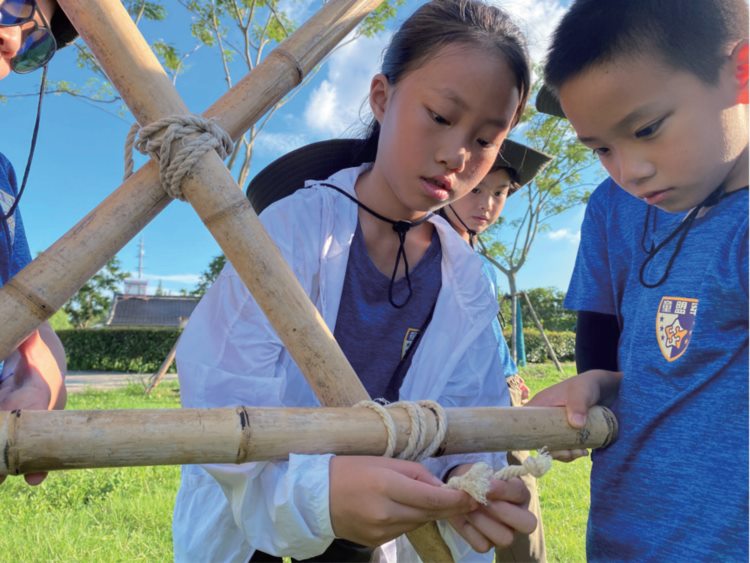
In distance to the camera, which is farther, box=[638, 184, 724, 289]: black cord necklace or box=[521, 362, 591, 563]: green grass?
box=[521, 362, 591, 563]: green grass

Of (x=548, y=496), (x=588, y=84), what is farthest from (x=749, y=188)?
(x=548, y=496)

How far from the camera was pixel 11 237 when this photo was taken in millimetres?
1414

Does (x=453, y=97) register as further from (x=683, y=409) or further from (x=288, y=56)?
(x=683, y=409)

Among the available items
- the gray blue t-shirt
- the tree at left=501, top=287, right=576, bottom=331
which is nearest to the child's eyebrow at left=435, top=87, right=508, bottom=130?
the gray blue t-shirt

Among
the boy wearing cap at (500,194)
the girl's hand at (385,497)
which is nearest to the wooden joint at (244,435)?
the girl's hand at (385,497)

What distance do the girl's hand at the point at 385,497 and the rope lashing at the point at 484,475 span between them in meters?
0.02

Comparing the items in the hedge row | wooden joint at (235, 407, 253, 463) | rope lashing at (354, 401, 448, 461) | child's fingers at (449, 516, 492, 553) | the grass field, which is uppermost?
wooden joint at (235, 407, 253, 463)

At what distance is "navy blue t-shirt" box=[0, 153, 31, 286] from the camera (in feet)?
4.60

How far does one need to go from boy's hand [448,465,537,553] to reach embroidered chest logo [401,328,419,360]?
2.00ft

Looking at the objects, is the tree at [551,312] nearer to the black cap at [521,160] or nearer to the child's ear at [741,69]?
the black cap at [521,160]

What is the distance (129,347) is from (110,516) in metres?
17.5

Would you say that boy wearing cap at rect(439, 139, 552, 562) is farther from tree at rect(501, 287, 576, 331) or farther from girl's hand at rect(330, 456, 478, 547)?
tree at rect(501, 287, 576, 331)

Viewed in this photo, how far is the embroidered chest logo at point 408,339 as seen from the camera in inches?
61.5

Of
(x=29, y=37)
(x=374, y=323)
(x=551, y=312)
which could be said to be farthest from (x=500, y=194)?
(x=551, y=312)
